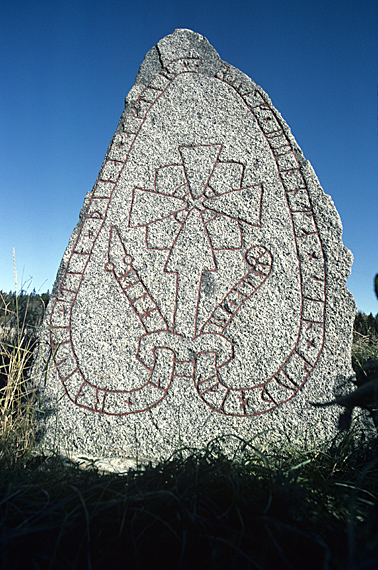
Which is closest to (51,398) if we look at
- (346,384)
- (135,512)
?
(135,512)

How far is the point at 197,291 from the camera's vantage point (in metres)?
2.11

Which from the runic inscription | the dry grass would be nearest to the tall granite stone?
the runic inscription

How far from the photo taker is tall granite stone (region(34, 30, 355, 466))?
6.39 ft

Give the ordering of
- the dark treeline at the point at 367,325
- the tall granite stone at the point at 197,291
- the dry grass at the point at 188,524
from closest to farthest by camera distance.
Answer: the dry grass at the point at 188,524
the tall granite stone at the point at 197,291
the dark treeline at the point at 367,325

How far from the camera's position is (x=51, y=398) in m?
2.00

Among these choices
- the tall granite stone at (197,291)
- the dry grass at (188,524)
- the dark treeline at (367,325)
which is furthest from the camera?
the dark treeline at (367,325)

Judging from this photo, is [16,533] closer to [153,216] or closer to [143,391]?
[143,391]

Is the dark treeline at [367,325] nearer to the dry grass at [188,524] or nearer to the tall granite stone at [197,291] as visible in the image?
the tall granite stone at [197,291]

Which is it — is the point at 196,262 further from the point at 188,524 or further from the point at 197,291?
the point at 188,524

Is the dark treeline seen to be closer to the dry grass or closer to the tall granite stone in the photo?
the tall granite stone

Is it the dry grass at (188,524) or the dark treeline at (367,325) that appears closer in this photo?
the dry grass at (188,524)

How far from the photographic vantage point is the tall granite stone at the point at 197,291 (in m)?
1.95

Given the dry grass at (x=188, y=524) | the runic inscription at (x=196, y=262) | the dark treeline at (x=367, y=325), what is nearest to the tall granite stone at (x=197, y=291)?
the runic inscription at (x=196, y=262)

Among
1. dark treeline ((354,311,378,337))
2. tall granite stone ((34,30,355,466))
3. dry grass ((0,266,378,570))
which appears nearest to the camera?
dry grass ((0,266,378,570))
